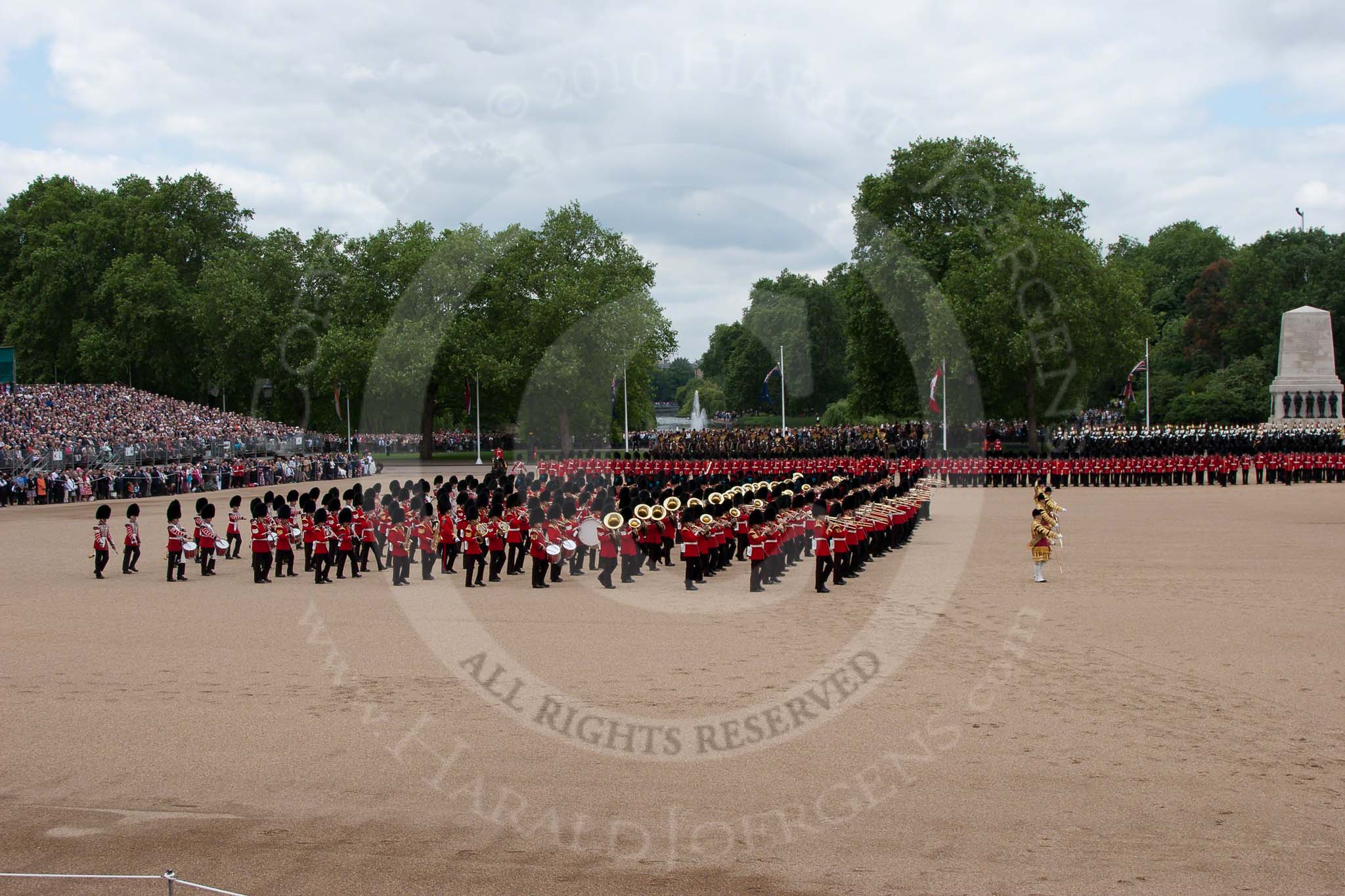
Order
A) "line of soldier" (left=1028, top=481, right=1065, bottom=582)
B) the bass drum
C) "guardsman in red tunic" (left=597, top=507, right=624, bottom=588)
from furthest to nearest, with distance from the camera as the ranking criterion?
the bass drum → "guardsman in red tunic" (left=597, top=507, right=624, bottom=588) → "line of soldier" (left=1028, top=481, right=1065, bottom=582)

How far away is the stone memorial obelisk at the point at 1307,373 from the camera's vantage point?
52875 mm

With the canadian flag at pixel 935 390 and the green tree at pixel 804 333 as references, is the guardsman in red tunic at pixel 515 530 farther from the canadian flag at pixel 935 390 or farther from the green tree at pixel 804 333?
the green tree at pixel 804 333

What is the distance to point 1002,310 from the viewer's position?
46469 mm

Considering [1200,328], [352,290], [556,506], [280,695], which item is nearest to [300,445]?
[352,290]

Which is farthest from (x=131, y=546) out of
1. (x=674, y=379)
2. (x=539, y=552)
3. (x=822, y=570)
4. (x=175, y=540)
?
(x=674, y=379)

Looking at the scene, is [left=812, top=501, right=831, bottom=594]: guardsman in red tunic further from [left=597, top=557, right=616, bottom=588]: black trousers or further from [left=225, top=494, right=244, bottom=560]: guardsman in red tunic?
[left=225, top=494, right=244, bottom=560]: guardsman in red tunic

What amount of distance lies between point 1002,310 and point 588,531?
32.4m

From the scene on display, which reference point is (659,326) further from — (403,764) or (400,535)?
(403,764)

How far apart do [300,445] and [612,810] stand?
4904 cm

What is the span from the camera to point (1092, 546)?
67.5 ft

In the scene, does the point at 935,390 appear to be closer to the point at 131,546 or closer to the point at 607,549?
the point at 607,549

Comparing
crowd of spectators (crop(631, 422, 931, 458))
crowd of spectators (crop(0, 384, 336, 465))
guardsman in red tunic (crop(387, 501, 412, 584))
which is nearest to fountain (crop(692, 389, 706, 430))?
crowd of spectators (crop(0, 384, 336, 465))

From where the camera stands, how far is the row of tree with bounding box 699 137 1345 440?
4706 cm

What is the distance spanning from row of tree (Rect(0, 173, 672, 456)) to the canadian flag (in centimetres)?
1327
